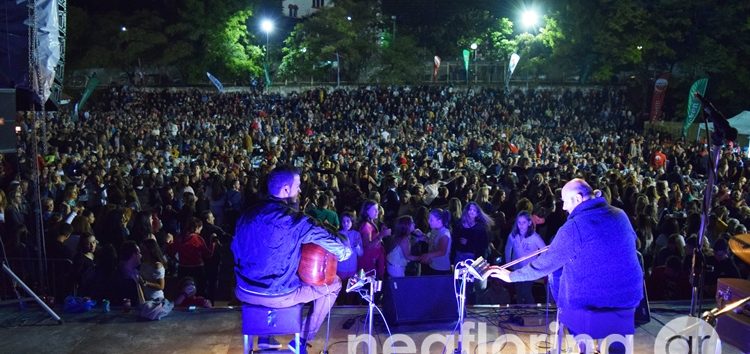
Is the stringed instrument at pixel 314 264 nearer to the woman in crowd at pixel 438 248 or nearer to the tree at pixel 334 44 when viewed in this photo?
the woman in crowd at pixel 438 248

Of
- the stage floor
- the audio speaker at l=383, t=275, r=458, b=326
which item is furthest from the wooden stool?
the audio speaker at l=383, t=275, r=458, b=326

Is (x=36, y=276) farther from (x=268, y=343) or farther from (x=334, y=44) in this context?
(x=334, y=44)

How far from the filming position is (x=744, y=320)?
490 centimetres

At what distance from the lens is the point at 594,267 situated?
403cm

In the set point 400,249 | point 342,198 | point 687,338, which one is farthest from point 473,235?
point 342,198

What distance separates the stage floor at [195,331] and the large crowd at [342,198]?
0.41 meters

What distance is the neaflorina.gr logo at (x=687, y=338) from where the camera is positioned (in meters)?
4.57

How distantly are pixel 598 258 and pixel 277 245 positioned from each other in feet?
6.78

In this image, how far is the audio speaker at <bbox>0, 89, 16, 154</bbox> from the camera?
18.4ft

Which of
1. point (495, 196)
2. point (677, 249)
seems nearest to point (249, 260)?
point (677, 249)

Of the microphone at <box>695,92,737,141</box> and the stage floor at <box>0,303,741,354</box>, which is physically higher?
the microphone at <box>695,92,737,141</box>

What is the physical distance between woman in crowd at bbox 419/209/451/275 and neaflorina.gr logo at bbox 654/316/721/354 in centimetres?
210

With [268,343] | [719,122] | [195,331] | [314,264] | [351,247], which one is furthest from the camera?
[351,247]

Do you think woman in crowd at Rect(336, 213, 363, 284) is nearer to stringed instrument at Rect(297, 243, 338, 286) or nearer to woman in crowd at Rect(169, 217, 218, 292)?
stringed instrument at Rect(297, 243, 338, 286)
